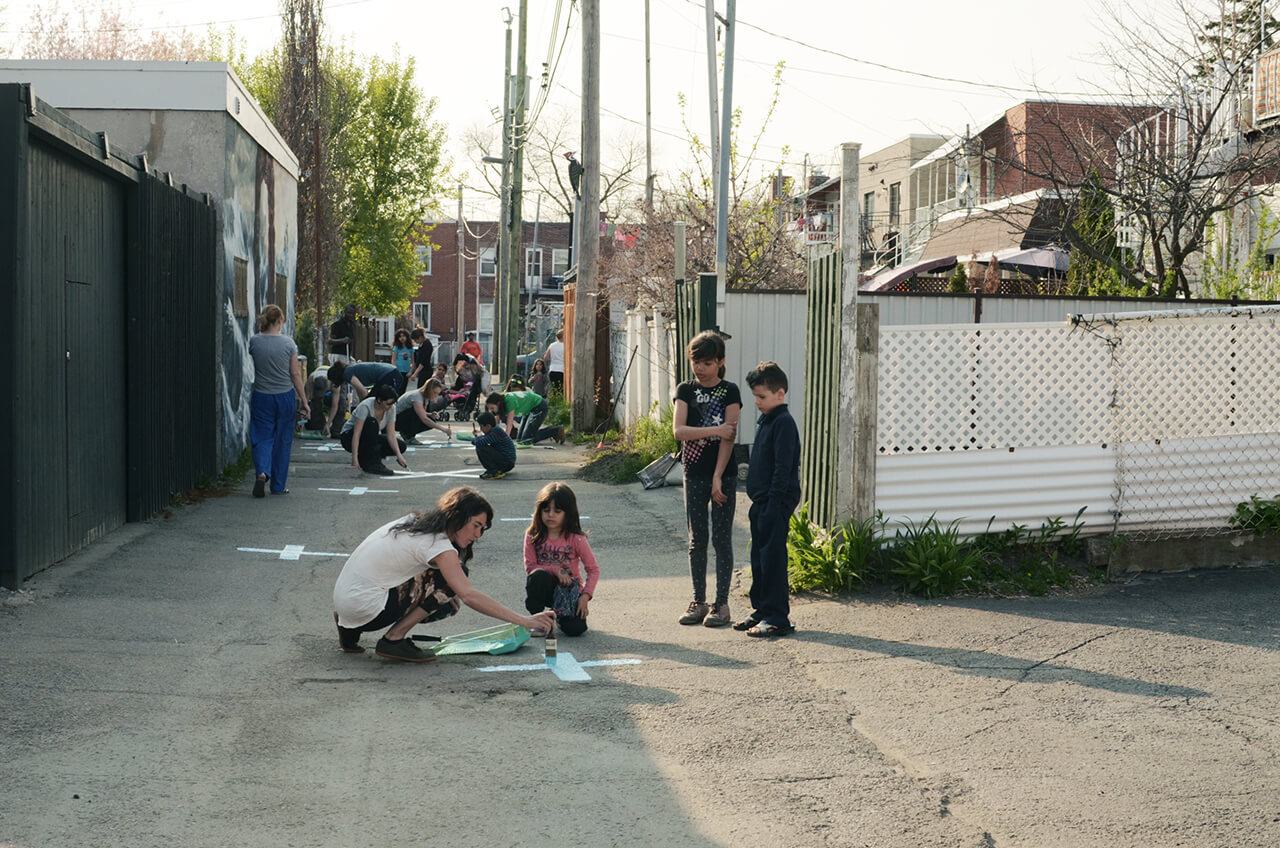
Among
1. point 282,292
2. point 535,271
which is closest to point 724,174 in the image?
point 282,292

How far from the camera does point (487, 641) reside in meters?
6.84

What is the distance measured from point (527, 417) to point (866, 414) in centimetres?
1157

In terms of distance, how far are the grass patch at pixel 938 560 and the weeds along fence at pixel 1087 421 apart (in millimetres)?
111

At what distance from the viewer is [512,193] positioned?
33.8 metres

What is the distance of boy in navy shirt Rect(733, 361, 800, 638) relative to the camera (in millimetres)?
7148

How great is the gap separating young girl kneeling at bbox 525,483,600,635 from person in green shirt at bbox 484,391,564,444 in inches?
377

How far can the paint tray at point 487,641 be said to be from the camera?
675 cm

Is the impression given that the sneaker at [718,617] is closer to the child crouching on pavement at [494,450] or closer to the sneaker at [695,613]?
the sneaker at [695,613]

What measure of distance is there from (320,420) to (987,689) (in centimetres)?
1570

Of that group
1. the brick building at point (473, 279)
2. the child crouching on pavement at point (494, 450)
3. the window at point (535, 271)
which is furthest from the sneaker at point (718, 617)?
the brick building at point (473, 279)

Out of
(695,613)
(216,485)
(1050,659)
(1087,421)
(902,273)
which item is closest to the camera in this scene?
(1050,659)

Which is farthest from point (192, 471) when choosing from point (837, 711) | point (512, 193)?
point (512, 193)

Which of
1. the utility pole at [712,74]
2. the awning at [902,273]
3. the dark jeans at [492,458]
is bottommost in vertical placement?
the dark jeans at [492,458]

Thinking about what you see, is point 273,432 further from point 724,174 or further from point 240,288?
point 724,174
